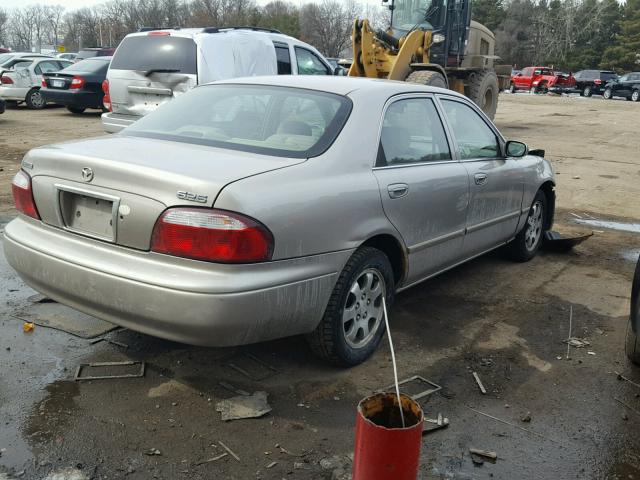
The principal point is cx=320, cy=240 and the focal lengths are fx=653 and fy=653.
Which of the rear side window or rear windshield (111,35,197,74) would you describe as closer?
rear windshield (111,35,197,74)

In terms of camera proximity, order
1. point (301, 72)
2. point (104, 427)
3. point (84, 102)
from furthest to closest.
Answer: point (84, 102) → point (301, 72) → point (104, 427)

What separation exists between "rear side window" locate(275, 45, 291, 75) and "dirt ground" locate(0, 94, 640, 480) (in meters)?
6.00

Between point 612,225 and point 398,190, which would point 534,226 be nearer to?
point 612,225

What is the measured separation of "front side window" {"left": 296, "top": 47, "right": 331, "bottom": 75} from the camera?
35.4 feet

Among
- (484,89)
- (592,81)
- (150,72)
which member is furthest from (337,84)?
(592,81)

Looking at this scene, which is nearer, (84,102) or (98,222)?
(98,222)

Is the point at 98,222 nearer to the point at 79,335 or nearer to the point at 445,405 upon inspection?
the point at 79,335

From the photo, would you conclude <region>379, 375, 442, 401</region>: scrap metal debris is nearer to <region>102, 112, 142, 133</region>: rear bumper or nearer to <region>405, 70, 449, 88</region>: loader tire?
<region>102, 112, 142, 133</region>: rear bumper

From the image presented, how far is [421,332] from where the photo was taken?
4.38 metres

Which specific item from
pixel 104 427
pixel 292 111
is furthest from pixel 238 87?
pixel 104 427

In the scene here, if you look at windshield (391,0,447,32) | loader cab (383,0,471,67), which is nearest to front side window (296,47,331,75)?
loader cab (383,0,471,67)

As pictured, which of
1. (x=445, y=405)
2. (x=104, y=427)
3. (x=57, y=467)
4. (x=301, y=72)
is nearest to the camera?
(x=57, y=467)

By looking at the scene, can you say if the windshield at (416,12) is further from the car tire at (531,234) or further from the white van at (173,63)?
the car tire at (531,234)

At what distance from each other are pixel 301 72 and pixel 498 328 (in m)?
7.25
